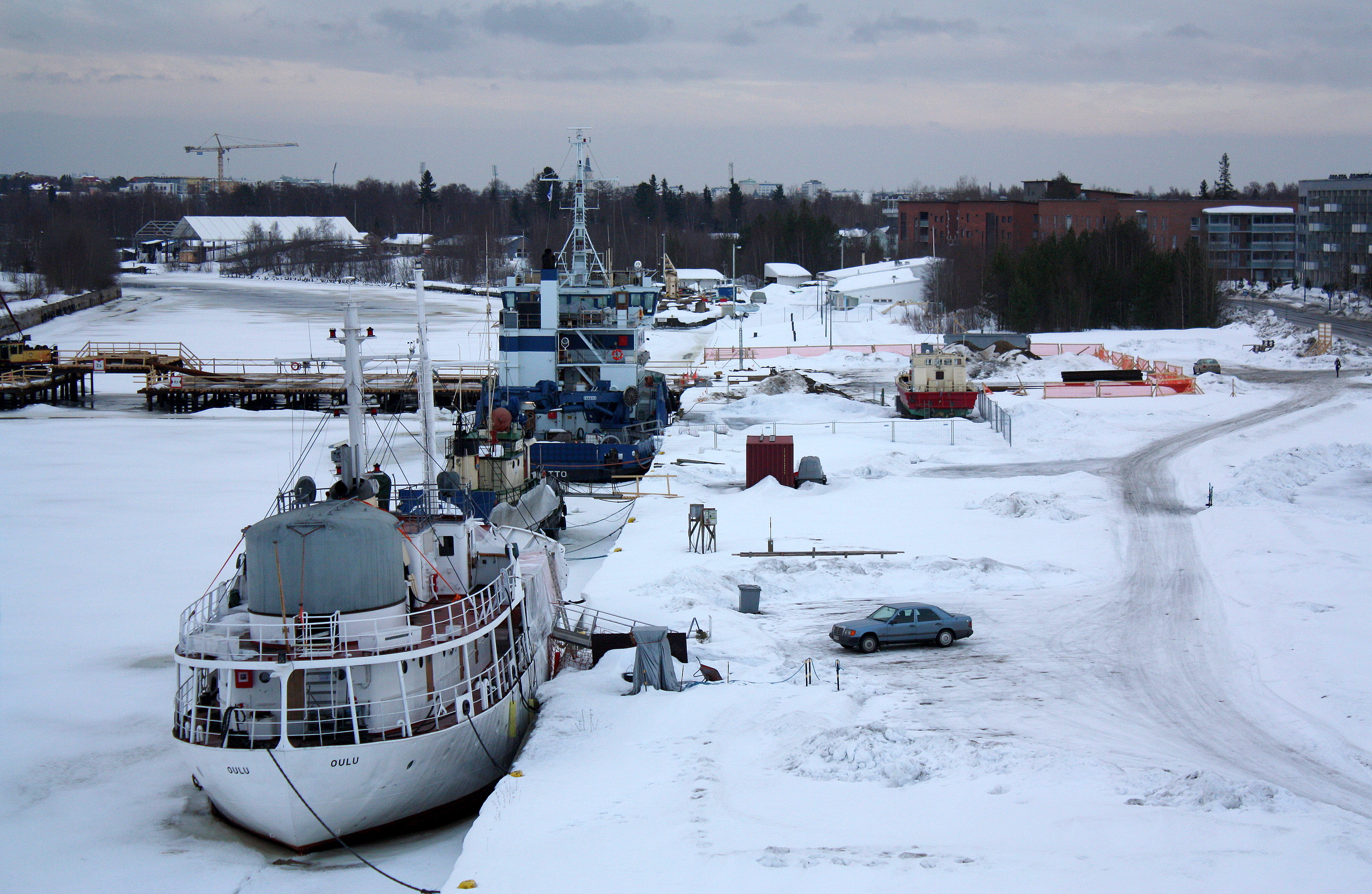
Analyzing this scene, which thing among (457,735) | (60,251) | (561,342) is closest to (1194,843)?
(457,735)

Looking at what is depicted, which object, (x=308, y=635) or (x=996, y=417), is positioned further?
(x=996, y=417)

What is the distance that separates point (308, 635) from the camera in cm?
1546

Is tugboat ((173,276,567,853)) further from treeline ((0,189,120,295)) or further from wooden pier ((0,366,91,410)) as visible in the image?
treeline ((0,189,120,295))

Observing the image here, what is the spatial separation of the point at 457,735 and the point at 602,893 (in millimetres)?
4619

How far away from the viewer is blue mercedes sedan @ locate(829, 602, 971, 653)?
67.2 feet

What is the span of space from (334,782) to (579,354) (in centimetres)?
2944

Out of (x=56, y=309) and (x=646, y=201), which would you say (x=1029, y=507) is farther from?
(x=646, y=201)

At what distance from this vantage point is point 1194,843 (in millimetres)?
12891

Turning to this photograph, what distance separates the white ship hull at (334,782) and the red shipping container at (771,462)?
19.2 m

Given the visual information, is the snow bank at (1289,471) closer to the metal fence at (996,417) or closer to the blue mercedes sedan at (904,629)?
the metal fence at (996,417)

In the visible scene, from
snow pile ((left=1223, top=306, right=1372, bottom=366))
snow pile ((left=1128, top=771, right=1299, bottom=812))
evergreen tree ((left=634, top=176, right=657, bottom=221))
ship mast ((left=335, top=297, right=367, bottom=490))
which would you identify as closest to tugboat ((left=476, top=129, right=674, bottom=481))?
ship mast ((left=335, top=297, right=367, bottom=490))

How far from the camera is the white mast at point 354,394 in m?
18.0

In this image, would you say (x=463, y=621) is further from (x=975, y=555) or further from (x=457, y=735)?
(x=975, y=555)

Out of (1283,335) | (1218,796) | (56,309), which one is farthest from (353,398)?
(56,309)
